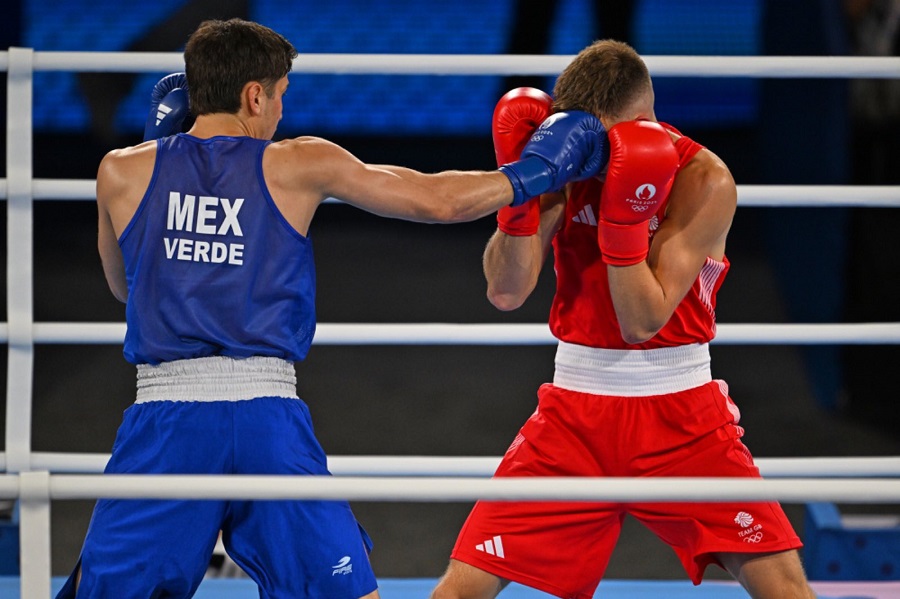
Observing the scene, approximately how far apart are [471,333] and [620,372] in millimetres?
406

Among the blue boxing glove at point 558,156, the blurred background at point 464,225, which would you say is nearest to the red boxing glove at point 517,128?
the blue boxing glove at point 558,156

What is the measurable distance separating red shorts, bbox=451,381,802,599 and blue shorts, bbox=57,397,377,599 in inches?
12.9

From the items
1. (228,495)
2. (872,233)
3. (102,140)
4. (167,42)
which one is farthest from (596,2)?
(228,495)

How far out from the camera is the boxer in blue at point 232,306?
1912 mm

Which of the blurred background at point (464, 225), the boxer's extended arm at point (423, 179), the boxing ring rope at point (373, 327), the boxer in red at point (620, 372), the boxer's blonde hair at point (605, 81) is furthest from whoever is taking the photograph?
the blurred background at point (464, 225)

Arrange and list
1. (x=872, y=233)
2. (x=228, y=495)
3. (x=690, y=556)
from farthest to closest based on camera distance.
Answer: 1. (x=872, y=233)
2. (x=690, y=556)
3. (x=228, y=495)

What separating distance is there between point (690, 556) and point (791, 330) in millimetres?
633

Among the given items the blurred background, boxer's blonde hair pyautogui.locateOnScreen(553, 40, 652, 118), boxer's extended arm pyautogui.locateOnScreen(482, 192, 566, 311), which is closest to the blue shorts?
boxer's extended arm pyautogui.locateOnScreen(482, 192, 566, 311)

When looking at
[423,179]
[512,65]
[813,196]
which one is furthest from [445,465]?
[813,196]

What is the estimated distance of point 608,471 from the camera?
2.21 metres

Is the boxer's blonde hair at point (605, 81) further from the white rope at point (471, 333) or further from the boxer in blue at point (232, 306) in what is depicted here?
the white rope at point (471, 333)

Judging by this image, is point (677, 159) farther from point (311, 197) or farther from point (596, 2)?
point (596, 2)

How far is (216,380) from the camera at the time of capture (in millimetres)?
1978

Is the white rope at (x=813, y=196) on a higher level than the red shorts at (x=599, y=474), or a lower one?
higher
